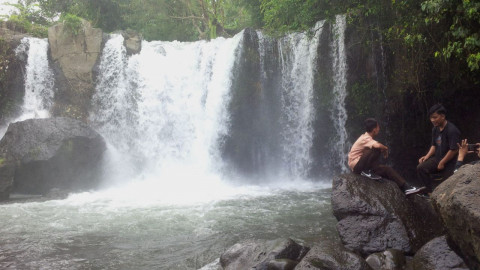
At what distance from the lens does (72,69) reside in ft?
45.5

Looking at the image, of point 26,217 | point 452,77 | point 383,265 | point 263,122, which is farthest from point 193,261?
point 263,122

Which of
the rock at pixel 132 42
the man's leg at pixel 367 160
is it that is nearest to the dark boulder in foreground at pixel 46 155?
the rock at pixel 132 42

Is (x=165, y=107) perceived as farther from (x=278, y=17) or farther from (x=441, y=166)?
(x=441, y=166)

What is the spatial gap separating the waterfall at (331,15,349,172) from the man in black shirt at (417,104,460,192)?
20.3ft

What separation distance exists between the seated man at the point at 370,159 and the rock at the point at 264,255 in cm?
150

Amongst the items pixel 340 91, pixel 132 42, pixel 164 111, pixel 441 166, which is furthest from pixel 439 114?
pixel 132 42

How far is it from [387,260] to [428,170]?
2.01 m

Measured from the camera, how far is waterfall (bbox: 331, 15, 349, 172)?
1156 centimetres

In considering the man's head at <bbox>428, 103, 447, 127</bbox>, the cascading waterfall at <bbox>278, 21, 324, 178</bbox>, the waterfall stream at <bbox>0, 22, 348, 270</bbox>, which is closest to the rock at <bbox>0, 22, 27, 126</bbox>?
the waterfall stream at <bbox>0, 22, 348, 270</bbox>

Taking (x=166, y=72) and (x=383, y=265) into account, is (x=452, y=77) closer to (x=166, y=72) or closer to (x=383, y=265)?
(x=383, y=265)

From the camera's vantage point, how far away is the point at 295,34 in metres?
12.8

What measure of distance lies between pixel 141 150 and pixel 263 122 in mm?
4452

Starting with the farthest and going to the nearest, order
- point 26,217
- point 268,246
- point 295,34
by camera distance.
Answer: point 295,34, point 26,217, point 268,246

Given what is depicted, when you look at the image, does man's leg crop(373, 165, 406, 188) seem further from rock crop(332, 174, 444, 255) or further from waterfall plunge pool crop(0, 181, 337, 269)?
waterfall plunge pool crop(0, 181, 337, 269)
